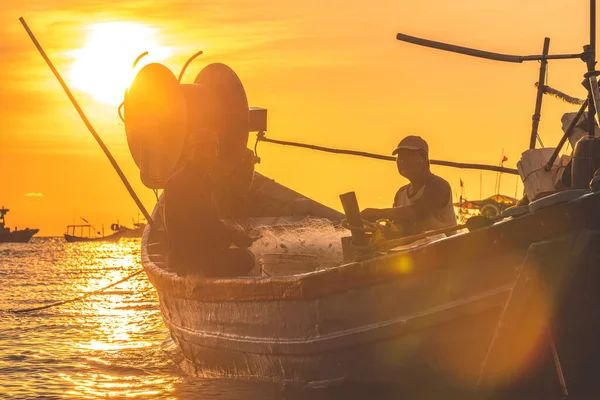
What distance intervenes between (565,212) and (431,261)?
3.84 ft

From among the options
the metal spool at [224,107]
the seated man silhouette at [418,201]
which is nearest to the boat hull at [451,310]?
the seated man silhouette at [418,201]

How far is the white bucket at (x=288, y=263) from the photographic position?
13453 mm

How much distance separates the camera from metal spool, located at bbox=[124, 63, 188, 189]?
1333cm

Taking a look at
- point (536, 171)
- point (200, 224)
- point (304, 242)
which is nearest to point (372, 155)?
point (304, 242)

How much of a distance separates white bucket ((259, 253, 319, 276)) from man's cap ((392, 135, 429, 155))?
292 cm

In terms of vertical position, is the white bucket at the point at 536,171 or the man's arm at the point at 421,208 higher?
the white bucket at the point at 536,171

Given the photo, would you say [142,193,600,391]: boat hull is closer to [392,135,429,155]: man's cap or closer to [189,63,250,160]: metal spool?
[392,135,429,155]: man's cap

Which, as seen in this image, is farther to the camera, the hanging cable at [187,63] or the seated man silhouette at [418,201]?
the hanging cable at [187,63]

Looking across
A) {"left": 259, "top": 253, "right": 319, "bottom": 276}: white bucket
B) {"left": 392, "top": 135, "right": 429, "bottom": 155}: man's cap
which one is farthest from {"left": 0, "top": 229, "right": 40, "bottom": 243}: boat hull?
{"left": 392, "top": 135, "right": 429, "bottom": 155}: man's cap

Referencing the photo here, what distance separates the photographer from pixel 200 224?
1073 centimetres

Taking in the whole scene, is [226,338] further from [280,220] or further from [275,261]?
[280,220]

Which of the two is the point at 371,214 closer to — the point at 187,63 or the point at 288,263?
the point at 288,263

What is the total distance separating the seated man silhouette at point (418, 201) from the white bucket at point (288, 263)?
259 centimetres

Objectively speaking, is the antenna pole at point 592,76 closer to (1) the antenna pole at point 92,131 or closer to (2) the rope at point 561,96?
(2) the rope at point 561,96
